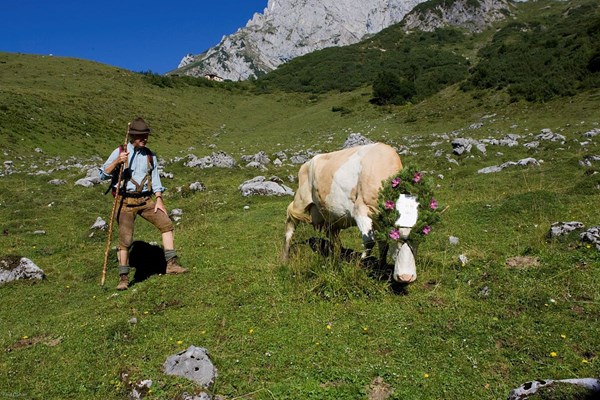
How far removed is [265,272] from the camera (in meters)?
8.36

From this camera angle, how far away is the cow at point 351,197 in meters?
6.64

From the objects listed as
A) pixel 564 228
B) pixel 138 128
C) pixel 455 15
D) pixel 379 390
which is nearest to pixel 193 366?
pixel 379 390

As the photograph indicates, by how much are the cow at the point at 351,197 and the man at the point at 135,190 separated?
257 cm

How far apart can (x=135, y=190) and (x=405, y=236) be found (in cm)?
536

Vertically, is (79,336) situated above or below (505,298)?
above

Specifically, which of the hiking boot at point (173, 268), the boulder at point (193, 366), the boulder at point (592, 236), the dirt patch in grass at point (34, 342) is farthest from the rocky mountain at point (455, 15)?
the boulder at point (193, 366)

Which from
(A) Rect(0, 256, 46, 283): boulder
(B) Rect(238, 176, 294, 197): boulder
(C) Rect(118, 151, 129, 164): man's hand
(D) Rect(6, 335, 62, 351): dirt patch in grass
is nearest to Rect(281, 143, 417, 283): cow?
(C) Rect(118, 151, 129, 164): man's hand

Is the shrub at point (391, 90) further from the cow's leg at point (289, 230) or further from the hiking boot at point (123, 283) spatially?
the hiking boot at point (123, 283)

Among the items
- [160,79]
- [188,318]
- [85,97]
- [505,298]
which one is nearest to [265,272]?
[188,318]

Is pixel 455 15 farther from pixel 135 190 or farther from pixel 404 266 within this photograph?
pixel 404 266

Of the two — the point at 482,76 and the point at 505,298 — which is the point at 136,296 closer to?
the point at 505,298

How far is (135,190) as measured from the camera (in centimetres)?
863

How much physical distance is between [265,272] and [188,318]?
198cm

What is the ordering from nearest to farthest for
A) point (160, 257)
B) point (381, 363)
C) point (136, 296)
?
point (381, 363), point (136, 296), point (160, 257)
